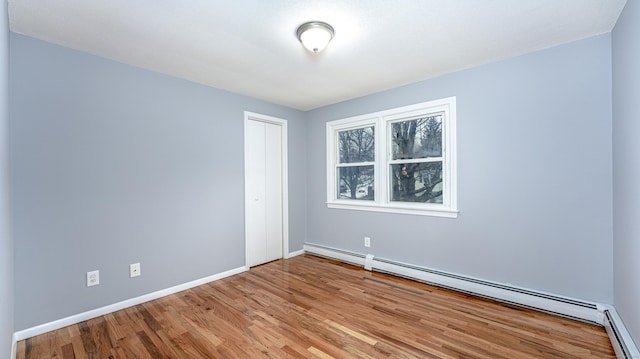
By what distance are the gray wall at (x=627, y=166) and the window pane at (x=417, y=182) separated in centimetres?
142

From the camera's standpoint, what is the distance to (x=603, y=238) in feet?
7.36

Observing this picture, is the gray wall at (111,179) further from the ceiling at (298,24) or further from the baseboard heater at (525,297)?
the baseboard heater at (525,297)

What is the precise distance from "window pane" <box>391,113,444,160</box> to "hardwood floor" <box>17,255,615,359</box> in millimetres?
1562

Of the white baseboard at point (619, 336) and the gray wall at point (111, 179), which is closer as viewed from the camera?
the white baseboard at point (619, 336)

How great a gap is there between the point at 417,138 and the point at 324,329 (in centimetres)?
236

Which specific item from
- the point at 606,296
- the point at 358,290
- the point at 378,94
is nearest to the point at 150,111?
the point at 378,94

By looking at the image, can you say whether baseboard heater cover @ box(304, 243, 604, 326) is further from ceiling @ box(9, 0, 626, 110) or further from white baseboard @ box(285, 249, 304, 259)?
ceiling @ box(9, 0, 626, 110)

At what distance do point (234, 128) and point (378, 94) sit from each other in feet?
6.37

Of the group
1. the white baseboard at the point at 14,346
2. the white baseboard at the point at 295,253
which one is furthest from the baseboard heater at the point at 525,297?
the white baseboard at the point at 14,346

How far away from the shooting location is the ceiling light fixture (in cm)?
201

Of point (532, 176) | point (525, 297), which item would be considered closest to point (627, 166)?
point (532, 176)

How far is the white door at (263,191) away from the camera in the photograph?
12.6 ft

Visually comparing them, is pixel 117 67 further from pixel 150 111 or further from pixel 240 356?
pixel 240 356

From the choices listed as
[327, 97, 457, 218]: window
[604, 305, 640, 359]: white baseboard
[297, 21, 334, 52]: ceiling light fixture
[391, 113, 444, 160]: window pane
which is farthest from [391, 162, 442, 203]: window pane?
[297, 21, 334, 52]: ceiling light fixture
